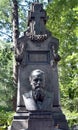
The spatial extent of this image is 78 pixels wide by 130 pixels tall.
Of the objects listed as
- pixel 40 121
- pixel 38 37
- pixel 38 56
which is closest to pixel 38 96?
pixel 40 121

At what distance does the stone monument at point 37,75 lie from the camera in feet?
33.1

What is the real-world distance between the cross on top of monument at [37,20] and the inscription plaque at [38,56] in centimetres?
71

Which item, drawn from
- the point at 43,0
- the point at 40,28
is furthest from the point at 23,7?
the point at 40,28

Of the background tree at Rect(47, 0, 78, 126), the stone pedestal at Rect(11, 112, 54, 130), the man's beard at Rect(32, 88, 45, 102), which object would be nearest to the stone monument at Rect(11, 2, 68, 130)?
the man's beard at Rect(32, 88, 45, 102)

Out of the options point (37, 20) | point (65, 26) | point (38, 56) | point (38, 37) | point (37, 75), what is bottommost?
point (37, 75)

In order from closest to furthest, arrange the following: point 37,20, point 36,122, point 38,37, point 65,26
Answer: point 36,122, point 38,37, point 37,20, point 65,26

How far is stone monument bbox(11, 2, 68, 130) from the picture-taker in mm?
10086

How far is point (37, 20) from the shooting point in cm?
1145

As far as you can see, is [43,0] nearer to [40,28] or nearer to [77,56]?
[77,56]

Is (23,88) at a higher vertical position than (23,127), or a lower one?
higher

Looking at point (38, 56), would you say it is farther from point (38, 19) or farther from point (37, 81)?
point (38, 19)

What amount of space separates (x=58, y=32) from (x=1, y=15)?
900cm

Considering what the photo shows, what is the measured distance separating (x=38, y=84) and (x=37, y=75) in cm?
27

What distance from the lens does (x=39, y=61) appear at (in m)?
11.0
